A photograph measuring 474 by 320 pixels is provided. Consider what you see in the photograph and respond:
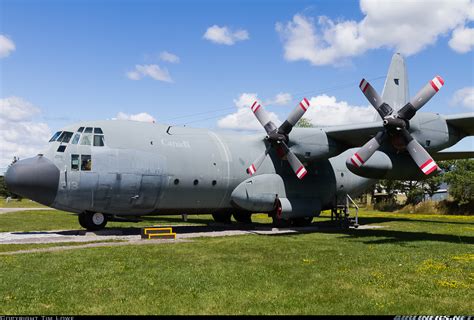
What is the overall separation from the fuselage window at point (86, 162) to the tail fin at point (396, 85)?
18410mm

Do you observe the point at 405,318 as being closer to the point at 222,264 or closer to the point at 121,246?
the point at 222,264

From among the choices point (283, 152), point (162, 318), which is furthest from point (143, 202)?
point (162, 318)

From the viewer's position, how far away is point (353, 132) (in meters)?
25.0

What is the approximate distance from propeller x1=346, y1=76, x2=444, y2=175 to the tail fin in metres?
7.17

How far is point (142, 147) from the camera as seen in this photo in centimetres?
2186

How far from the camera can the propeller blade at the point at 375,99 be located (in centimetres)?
2156

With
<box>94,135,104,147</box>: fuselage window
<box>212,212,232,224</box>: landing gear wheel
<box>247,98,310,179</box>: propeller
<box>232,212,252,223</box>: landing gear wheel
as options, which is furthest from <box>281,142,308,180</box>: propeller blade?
<box>94,135,104,147</box>: fuselage window

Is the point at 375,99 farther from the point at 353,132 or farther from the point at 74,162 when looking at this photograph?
the point at 74,162

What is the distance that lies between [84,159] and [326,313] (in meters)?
15.2

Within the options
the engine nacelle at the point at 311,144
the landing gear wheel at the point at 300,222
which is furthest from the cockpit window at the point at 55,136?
the landing gear wheel at the point at 300,222

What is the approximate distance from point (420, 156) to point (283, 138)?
7.59 metres

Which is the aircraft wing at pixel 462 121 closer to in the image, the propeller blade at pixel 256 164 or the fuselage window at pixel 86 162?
the propeller blade at pixel 256 164

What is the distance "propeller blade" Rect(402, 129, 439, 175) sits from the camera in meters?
19.9

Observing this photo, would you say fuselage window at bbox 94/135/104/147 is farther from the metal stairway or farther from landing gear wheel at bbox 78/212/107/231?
the metal stairway
